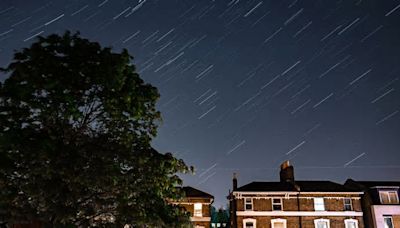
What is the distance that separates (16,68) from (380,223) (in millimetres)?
38635

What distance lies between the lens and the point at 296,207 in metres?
39.4

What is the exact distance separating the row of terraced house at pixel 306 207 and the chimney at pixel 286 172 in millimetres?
2135

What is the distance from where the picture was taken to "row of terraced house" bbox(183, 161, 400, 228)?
3900cm

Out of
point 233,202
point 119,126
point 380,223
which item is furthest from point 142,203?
point 380,223

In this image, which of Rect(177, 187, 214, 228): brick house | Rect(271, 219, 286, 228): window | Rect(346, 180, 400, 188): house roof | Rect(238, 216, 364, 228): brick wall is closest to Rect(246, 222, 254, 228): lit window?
Rect(238, 216, 364, 228): brick wall

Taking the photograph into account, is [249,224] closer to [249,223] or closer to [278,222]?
[249,223]

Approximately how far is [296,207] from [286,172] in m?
5.00

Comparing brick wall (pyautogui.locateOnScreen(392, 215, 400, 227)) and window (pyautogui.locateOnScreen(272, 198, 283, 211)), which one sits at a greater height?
window (pyautogui.locateOnScreen(272, 198, 283, 211))

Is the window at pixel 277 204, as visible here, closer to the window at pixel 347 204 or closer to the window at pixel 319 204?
the window at pixel 319 204

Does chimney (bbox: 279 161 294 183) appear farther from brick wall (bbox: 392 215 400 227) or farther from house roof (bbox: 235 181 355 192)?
brick wall (bbox: 392 215 400 227)

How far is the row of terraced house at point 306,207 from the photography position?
128 ft

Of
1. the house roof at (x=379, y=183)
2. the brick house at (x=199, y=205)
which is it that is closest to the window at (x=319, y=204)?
the house roof at (x=379, y=183)

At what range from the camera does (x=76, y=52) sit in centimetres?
1352

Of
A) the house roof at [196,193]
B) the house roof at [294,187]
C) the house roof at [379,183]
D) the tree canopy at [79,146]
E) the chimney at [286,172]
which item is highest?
the chimney at [286,172]
